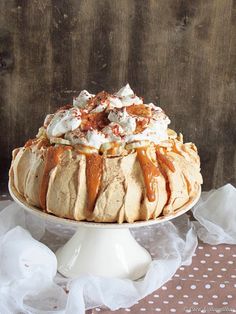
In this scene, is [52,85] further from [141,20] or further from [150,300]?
[150,300]

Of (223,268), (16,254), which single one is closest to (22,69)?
(16,254)

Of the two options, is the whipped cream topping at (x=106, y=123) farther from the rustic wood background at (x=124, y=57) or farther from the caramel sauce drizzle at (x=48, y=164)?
the rustic wood background at (x=124, y=57)

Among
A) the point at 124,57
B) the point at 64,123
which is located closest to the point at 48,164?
the point at 64,123

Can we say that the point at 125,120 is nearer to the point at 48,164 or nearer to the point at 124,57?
the point at 48,164

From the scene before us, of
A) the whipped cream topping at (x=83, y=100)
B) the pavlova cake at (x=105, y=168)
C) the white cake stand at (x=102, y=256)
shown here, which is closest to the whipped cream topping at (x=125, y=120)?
the pavlova cake at (x=105, y=168)

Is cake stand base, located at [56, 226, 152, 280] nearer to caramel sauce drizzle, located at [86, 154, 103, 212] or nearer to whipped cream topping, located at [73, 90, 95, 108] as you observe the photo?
caramel sauce drizzle, located at [86, 154, 103, 212]
